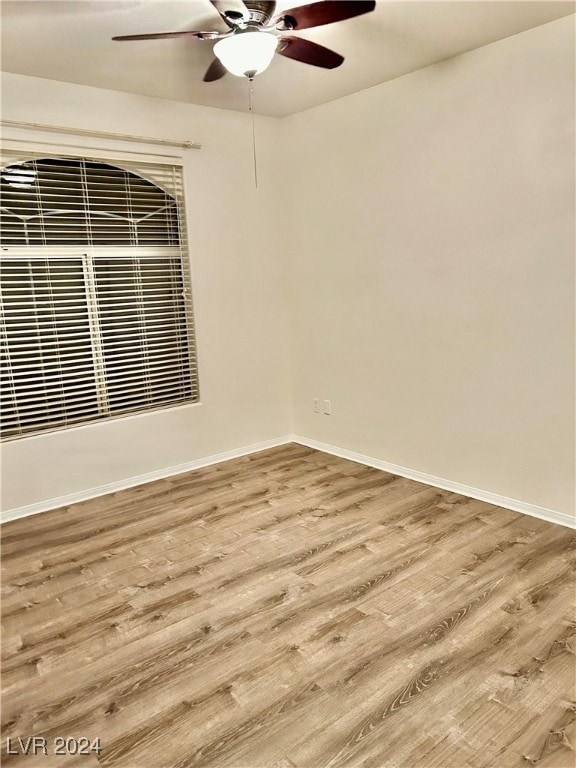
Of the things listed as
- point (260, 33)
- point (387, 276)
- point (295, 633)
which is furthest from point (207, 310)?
point (295, 633)

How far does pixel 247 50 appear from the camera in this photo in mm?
2422

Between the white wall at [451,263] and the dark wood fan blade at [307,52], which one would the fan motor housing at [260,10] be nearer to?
the dark wood fan blade at [307,52]

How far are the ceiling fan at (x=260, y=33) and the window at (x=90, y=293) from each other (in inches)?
55.4

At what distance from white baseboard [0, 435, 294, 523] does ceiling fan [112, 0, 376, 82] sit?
2.67 m

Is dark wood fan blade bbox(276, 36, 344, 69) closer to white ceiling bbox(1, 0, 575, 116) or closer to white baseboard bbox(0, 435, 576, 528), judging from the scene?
white ceiling bbox(1, 0, 575, 116)

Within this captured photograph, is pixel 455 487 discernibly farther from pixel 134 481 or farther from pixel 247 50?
pixel 247 50

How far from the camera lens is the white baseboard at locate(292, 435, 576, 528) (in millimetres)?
3127

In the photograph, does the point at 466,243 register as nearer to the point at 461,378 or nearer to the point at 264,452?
the point at 461,378

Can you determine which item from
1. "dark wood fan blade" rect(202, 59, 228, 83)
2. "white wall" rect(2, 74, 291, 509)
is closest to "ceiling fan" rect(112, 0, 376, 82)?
"dark wood fan blade" rect(202, 59, 228, 83)

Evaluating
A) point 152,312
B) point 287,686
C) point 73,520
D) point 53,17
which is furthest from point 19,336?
point 287,686

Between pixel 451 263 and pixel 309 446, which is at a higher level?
pixel 451 263

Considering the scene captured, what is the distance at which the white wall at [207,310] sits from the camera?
3.52 meters

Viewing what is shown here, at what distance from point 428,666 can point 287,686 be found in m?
0.52

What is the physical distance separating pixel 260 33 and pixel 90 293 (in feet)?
6.52
